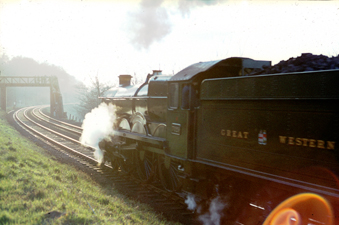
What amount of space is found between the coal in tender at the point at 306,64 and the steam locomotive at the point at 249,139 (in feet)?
1.78

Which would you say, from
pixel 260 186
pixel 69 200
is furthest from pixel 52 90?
pixel 260 186

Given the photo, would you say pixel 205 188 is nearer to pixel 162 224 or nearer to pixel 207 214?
pixel 207 214

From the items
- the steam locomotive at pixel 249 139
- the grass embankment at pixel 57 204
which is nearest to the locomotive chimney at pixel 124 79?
the steam locomotive at pixel 249 139

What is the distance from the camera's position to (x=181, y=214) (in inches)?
271

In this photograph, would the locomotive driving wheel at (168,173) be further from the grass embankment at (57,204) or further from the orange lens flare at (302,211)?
the orange lens flare at (302,211)

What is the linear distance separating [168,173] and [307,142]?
4.79m

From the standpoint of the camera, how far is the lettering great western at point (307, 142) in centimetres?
392

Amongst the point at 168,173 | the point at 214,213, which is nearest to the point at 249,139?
the point at 214,213

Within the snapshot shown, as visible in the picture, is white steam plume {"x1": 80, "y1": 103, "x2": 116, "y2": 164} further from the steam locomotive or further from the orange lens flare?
the orange lens flare

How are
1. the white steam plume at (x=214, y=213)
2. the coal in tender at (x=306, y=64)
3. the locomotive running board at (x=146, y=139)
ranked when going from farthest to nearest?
the locomotive running board at (x=146, y=139) → the white steam plume at (x=214, y=213) → the coal in tender at (x=306, y=64)

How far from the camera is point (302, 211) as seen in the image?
446 cm

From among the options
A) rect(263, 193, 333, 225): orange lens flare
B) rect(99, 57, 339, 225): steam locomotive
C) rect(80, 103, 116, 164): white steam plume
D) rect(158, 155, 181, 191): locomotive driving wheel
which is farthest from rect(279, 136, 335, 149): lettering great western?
rect(80, 103, 116, 164): white steam plume

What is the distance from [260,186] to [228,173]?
63 centimetres

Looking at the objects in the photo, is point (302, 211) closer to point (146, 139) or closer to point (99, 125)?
point (146, 139)
